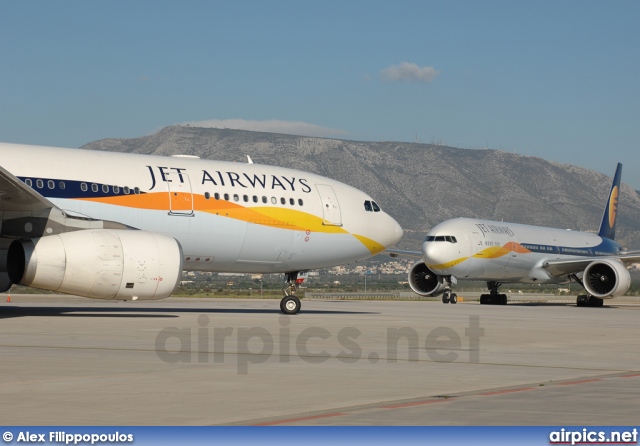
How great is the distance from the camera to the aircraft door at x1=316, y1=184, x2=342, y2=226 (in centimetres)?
2610

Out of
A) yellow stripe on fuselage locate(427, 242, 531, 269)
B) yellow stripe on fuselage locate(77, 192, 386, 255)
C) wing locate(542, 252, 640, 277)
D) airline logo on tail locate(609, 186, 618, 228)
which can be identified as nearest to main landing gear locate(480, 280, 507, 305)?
yellow stripe on fuselage locate(427, 242, 531, 269)

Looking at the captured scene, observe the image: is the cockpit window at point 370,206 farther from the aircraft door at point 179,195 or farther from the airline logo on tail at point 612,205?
the airline logo on tail at point 612,205

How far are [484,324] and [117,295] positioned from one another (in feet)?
30.7

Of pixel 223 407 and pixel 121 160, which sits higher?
pixel 121 160

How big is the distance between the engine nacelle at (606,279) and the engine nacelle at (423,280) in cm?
712

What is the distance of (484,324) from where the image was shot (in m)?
24.0

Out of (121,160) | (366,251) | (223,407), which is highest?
(121,160)

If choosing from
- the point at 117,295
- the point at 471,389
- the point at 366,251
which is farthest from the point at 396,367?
the point at 366,251

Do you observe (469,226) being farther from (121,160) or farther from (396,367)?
(396,367)

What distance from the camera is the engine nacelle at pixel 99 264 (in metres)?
18.8

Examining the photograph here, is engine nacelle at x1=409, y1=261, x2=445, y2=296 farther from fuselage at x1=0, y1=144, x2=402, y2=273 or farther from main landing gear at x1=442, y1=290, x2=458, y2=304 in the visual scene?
fuselage at x1=0, y1=144, x2=402, y2=273

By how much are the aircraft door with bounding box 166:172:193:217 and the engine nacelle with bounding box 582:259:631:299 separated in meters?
24.9

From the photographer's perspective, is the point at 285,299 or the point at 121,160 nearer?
the point at 121,160

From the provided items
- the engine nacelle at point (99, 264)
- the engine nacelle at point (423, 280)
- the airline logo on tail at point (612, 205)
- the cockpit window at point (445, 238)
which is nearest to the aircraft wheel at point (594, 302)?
the engine nacelle at point (423, 280)
